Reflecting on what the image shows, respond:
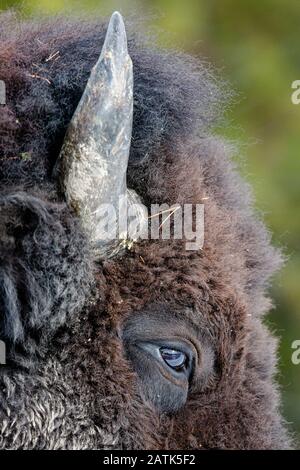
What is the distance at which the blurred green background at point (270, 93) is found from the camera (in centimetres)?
1070

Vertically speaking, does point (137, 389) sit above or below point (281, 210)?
below

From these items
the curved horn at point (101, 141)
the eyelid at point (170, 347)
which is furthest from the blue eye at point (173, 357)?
the curved horn at point (101, 141)

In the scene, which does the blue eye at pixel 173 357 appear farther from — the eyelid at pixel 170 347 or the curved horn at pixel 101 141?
the curved horn at pixel 101 141

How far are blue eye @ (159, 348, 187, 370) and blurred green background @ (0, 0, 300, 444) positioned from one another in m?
6.21

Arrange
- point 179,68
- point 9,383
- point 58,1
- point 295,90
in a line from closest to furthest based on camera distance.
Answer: point 9,383 → point 179,68 → point 58,1 → point 295,90

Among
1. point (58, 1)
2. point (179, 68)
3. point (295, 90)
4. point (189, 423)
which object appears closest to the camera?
point (189, 423)

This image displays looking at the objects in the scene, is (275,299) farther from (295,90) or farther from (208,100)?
(208,100)

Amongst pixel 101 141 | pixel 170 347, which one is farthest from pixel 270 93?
pixel 101 141

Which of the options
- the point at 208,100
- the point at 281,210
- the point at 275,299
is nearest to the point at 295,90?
the point at 281,210

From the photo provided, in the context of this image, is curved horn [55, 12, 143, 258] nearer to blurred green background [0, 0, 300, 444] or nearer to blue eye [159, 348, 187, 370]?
blue eye [159, 348, 187, 370]

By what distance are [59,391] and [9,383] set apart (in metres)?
0.22

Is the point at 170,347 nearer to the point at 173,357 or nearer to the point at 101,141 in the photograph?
the point at 173,357

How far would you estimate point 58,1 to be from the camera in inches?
371

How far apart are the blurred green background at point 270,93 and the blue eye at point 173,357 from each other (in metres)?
6.21
